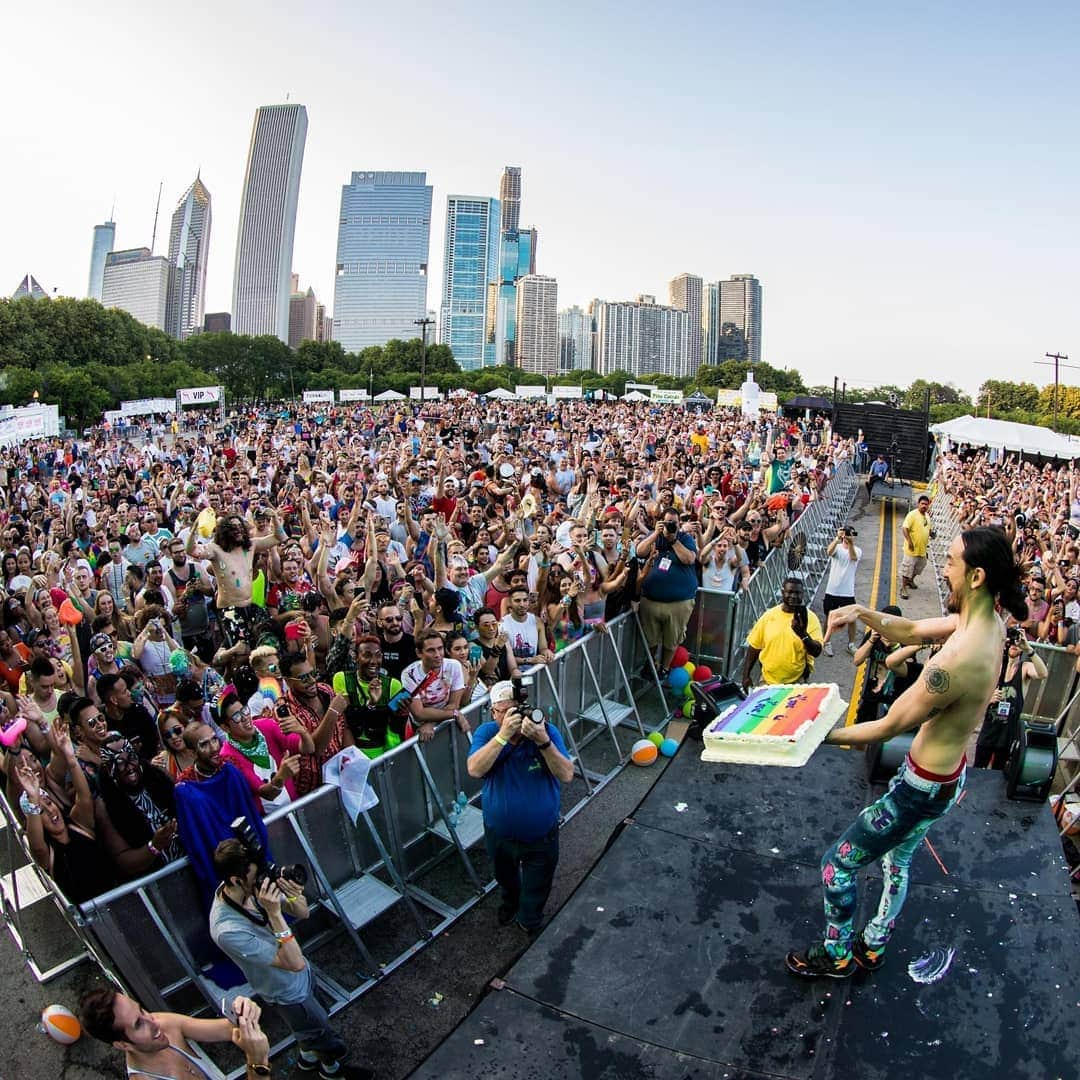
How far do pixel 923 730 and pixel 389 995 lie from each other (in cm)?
327

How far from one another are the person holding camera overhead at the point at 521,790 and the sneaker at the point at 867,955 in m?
1.72

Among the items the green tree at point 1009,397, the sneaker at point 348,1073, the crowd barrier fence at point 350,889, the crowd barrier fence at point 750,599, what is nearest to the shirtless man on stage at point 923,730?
the sneaker at point 348,1073

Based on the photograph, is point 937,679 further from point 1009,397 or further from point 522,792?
point 1009,397

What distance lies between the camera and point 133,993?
407 centimetres

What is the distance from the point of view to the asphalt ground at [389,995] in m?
4.18

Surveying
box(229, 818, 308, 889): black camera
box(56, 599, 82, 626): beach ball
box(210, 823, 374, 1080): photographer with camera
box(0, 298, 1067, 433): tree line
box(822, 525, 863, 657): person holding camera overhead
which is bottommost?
box(210, 823, 374, 1080): photographer with camera

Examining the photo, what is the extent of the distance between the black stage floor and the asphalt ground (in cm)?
39

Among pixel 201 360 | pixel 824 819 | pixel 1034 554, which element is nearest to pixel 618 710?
pixel 824 819

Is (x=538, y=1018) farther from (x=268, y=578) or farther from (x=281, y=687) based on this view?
(x=268, y=578)

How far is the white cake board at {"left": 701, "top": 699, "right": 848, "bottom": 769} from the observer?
12.8ft

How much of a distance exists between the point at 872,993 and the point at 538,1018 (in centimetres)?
168

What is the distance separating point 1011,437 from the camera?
2873 cm

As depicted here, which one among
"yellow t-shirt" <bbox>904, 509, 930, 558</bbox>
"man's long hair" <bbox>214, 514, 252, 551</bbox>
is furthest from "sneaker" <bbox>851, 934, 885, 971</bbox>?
"yellow t-shirt" <bbox>904, 509, 930, 558</bbox>

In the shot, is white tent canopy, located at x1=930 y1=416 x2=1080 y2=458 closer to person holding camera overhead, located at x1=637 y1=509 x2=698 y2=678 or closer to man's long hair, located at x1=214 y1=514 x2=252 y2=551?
person holding camera overhead, located at x1=637 y1=509 x2=698 y2=678
